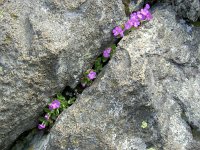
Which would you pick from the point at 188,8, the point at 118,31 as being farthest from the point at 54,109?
the point at 188,8

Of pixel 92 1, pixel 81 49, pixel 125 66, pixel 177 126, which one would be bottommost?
pixel 177 126

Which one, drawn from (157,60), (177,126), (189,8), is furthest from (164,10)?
(177,126)

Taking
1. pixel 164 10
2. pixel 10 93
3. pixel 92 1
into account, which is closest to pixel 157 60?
pixel 164 10

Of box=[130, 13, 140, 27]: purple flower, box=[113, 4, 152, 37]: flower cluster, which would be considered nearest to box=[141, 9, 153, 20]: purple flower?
box=[113, 4, 152, 37]: flower cluster

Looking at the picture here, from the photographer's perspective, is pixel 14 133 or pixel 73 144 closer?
pixel 73 144

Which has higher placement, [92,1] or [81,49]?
[92,1]

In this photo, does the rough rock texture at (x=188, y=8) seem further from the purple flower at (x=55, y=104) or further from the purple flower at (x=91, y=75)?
the purple flower at (x=55, y=104)

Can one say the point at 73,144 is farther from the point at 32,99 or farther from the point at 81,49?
the point at 81,49

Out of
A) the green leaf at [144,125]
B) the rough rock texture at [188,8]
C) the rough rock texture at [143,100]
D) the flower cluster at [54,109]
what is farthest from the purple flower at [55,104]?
the rough rock texture at [188,8]
